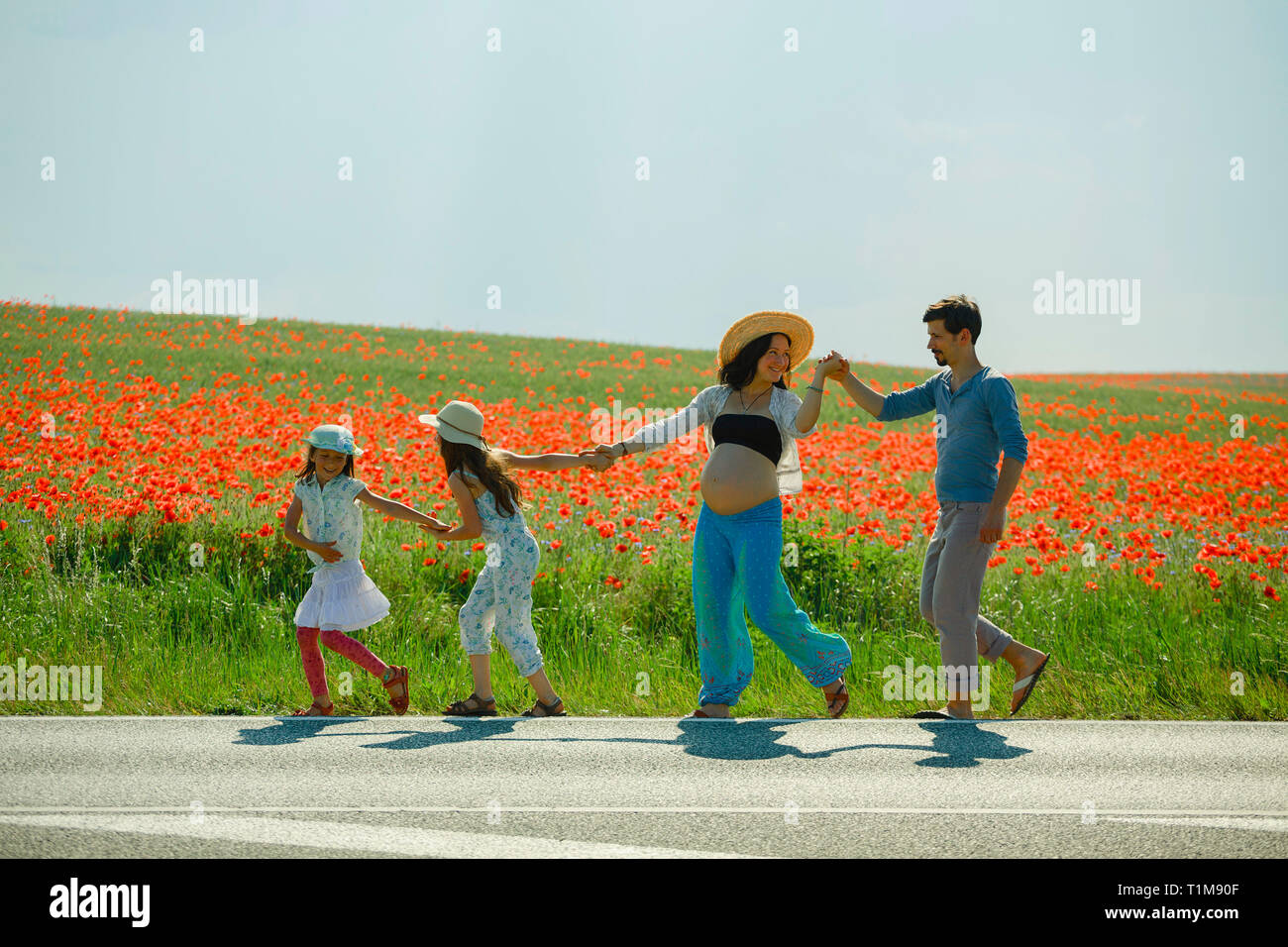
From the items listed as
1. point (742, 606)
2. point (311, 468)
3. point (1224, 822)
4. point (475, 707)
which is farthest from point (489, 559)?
point (1224, 822)

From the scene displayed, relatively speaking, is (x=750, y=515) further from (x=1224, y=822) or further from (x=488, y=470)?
(x=1224, y=822)

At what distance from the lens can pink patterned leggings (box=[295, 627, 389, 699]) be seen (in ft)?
21.5

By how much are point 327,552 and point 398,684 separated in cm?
88

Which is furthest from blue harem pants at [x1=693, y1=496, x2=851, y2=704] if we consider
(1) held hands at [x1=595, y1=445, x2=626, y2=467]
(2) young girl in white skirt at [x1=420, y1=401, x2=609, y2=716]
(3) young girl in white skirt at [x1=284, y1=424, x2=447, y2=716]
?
(3) young girl in white skirt at [x1=284, y1=424, x2=447, y2=716]

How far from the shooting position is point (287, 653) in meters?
7.83

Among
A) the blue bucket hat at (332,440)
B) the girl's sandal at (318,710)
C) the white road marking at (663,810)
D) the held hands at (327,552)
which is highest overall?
the blue bucket hat at (332,440)

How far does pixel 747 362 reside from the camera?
6.52 meters

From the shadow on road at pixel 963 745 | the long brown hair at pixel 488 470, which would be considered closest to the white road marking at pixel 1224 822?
the shadow on road at pixel 963 745

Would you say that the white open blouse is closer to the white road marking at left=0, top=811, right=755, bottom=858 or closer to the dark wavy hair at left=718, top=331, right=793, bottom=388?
the dark wavy hair at left=718, top=331, right=793, bottom=388

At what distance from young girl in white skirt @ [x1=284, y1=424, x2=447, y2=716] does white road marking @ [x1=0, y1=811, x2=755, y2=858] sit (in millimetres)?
2060

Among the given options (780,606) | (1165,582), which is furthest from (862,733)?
(1165,582)

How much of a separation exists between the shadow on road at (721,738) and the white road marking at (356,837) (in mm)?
1336

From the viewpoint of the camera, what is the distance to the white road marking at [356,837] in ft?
13.4

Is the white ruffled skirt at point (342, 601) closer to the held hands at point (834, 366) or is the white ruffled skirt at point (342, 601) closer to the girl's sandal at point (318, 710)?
the girl's sandal at point (318, 710)
